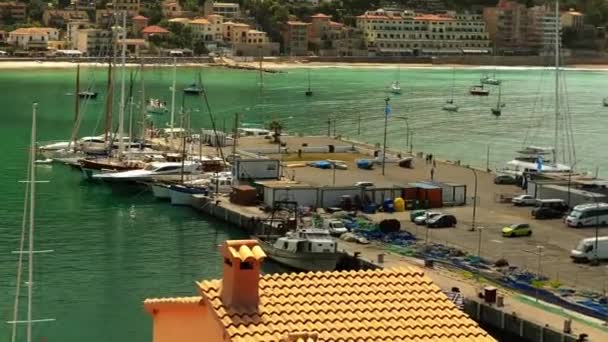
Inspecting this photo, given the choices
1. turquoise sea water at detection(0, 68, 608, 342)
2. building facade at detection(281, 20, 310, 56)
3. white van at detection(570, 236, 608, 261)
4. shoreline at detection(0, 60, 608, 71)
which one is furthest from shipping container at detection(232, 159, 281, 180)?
building facade at detection(281, 20, 310, 56)

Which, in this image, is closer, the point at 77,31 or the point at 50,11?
the point at 77,31

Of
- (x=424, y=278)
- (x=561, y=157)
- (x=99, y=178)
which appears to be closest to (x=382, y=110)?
(x=561, y=157)

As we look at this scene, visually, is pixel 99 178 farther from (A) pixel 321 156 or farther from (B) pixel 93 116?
(B) pixel 93 116

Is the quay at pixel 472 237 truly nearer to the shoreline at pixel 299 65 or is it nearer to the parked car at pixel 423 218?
the parked car at pixel 423 218

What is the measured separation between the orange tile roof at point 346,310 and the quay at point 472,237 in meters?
11.1

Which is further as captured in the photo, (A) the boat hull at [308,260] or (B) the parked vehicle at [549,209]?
(B) the parked vehicle at [549,209]

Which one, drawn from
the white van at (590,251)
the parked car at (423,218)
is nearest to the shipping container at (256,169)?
the parked car at (423,218)

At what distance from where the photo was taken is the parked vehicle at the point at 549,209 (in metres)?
32.7

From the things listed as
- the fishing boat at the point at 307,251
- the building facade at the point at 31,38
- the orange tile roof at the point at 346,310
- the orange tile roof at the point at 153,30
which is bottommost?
the fishing boat at the point at 307,251

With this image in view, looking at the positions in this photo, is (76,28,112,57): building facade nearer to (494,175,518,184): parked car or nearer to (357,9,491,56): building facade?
(357,9,491,56): building facade

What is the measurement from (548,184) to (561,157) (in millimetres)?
18130

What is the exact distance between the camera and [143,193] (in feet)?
131

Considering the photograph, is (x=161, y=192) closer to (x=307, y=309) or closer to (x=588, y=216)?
(x=588, y=216)

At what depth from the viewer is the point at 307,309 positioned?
28.7 ft
